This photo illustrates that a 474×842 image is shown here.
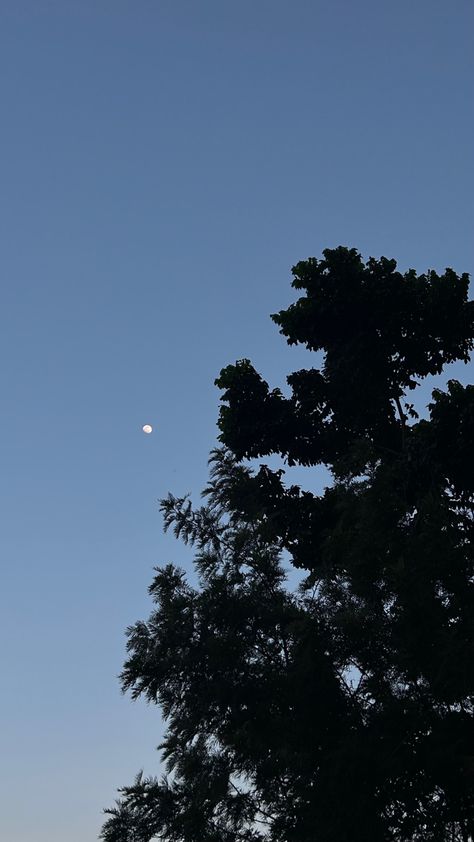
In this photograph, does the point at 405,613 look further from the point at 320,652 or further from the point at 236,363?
the point at 236,363

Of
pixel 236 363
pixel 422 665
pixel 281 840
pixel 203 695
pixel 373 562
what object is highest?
pixel 236 363

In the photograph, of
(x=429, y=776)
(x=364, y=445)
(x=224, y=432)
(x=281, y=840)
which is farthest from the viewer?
(x=224, y=432)

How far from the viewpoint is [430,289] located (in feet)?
66.4

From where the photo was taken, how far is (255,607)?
570 inches

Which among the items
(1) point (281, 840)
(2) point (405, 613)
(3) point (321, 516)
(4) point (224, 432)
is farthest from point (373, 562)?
(4) point (224, 432)

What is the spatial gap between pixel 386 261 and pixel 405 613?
11.1m

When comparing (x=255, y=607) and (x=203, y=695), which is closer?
(x=203, y=695)

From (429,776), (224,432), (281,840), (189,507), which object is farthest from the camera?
(224,432)

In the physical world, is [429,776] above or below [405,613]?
below

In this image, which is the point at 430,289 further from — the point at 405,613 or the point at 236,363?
the point at 405,613

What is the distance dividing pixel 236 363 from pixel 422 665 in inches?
460

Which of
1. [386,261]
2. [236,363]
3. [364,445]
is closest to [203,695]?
[364,445]

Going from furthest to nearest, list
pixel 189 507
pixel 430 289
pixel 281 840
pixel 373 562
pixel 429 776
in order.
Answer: pixel 430 289, pixel 189 507, pixel 373 562, pixel 281 840, pixel 429 776

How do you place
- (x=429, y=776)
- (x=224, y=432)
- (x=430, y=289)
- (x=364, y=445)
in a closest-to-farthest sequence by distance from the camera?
(x=429, y=776) → (x=364, y=445) → (x=430, y=289) → (x=224, y=432)
